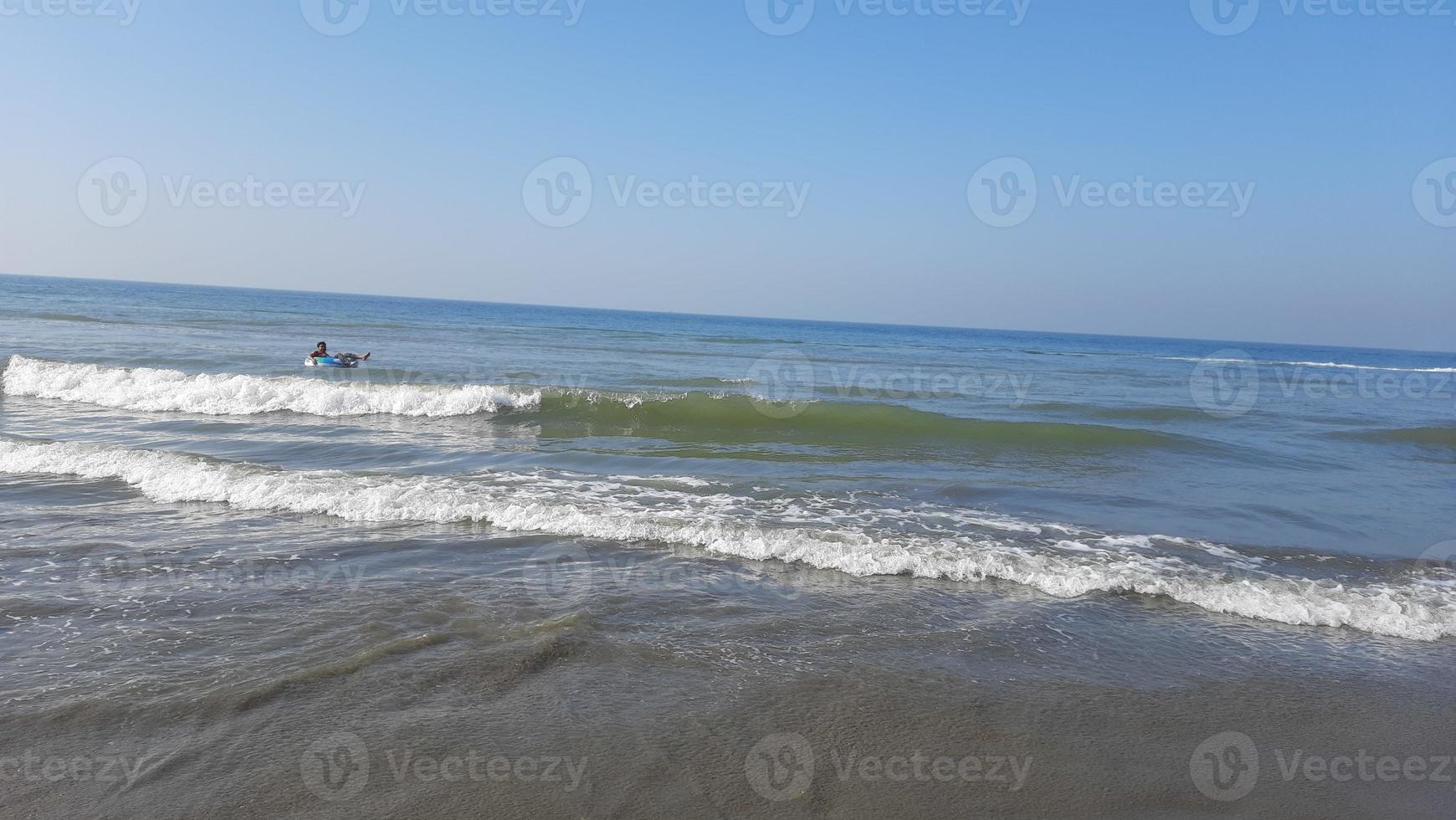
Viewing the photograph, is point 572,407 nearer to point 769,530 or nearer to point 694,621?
point 769,530

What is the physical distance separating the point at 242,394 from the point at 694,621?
15.9m

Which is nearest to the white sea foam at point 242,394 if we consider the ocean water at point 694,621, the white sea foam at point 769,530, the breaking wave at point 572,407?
the breaking wave at point 572,407

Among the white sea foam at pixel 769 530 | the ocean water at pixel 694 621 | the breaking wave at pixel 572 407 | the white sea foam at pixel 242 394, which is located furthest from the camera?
the white sea foam at pixel 242 394

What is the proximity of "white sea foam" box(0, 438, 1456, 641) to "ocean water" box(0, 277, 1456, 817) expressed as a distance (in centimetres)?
5

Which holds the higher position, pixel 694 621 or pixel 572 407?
pixel 572 407

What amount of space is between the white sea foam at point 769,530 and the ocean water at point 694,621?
0.05m

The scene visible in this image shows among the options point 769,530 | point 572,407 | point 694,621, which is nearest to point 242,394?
point 572,407

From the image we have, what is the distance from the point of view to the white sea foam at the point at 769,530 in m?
7.03

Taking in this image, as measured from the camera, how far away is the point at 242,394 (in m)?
17.6

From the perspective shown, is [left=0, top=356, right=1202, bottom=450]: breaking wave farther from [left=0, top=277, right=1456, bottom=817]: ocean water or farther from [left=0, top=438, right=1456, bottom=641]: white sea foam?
[left=0, top=438, right=1456, bottom=641]: white sea foam

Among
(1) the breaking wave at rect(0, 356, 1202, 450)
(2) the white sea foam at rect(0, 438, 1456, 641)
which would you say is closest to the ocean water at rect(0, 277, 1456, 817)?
(2) the white sea foam at rect(0, 438, 1456, 641)

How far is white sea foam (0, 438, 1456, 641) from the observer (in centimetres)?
703

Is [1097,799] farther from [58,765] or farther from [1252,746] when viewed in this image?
[58,765]

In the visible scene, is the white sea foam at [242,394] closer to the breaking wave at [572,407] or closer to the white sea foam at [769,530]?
the breaking wave at [572,407]
